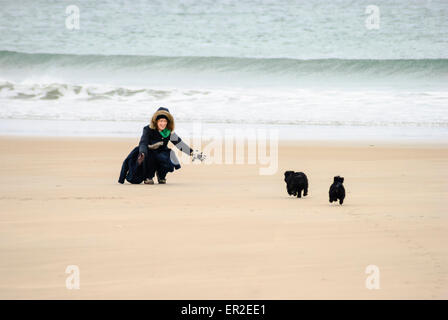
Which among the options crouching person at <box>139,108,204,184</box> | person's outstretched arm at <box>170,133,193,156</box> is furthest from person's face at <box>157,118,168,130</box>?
person's outstretched arm at <box>170,133,193,156</box>

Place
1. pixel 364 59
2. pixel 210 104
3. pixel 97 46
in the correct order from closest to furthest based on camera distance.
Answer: pixel 210 104, pixel 364 59, pixel 97 46

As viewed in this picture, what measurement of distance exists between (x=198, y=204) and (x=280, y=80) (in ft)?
88.8

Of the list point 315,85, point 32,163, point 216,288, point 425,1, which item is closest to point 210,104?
point 315,85

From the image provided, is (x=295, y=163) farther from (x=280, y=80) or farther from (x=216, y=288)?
(x=280, y=80)

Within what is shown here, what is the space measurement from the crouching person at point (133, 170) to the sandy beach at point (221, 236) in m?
0.27

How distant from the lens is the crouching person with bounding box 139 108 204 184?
409 inches

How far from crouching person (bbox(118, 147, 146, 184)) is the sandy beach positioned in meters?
0.27

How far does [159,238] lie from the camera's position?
630cm

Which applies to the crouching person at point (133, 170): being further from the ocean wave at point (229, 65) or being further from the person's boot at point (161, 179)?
the ocean wave at point (229, 65)

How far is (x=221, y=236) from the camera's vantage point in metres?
6.43

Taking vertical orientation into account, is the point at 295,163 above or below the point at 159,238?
above

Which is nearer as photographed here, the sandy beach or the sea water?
the sandy beach

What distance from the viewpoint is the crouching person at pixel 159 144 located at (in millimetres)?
10391

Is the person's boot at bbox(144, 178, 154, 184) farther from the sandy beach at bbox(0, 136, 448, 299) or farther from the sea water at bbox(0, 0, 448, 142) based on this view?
the sea water at bbox(0, 0, 448, 142)
